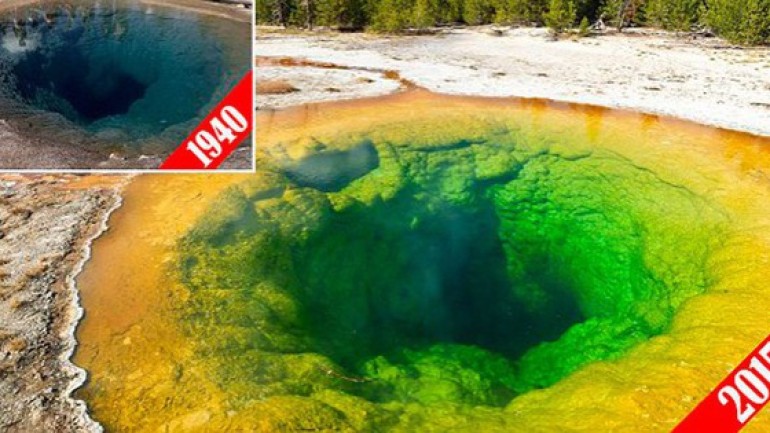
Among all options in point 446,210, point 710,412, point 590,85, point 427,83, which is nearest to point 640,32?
point 590,85

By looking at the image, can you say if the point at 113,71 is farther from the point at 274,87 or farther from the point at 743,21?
the point at 743,21

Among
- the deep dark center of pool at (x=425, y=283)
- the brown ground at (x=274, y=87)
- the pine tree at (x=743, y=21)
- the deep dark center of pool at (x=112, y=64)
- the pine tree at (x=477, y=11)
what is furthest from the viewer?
the pine tree at (x=477, y=11)

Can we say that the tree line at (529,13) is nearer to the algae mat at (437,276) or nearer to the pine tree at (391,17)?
the pine tree at (391,17)

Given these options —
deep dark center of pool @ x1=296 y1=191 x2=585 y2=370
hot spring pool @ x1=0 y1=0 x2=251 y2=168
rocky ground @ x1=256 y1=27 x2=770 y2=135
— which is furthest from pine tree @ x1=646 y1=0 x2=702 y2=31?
deep dark center of pool @ x1=296 y1=191 x2=585 y2=370

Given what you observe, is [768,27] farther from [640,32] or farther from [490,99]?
[490,99]

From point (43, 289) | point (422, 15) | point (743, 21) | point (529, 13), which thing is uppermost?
point (529, 13)

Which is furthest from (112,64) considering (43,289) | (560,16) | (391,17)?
(560,16)

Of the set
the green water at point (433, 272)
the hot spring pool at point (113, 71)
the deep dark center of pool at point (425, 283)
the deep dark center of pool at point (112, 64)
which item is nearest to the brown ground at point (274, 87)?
the hot spring pool at point (113, 71)
